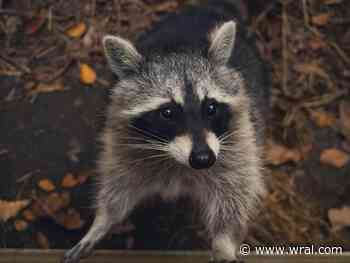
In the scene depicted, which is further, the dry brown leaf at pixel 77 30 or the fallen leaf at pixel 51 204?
the dry brown leaf at pixel 77 30

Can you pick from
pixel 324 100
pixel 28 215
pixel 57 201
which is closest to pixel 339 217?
pixel 324 100

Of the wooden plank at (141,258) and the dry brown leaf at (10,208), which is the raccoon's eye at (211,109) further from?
the dry brown leaf at (10,208)

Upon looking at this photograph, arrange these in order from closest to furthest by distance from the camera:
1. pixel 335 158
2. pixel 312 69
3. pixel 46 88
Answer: pixel 335 158 → pixel 46 88 → pixel 312 69

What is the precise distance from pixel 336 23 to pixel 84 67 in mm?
1399

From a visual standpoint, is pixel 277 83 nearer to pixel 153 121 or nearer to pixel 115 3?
pixel 115 3

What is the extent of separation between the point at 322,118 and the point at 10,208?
5.30 ft

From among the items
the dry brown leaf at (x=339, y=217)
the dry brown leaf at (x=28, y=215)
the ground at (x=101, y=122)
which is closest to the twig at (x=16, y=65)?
the ground at (x=101, y=122)

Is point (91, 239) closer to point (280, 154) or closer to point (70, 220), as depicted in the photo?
point (70, 220)

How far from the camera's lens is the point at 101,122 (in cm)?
245

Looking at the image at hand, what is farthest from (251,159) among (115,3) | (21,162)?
(115,3)

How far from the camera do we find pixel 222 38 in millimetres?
2117

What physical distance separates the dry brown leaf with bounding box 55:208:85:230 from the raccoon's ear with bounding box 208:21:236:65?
1.01 meters

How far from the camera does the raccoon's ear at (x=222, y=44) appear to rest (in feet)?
6.95

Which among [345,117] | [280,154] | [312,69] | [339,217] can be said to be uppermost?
[312,69]
